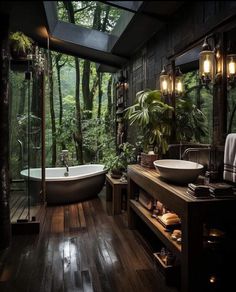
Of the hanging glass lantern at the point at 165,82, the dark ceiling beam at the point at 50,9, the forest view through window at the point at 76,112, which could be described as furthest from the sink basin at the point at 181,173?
the forest view through window at the point at 76,112

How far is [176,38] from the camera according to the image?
125 inches

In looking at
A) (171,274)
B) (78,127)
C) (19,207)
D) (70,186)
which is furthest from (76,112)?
(171,274)

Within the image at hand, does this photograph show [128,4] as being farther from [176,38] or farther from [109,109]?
[109,109]

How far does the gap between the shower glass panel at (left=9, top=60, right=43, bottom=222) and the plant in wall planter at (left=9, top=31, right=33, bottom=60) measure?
0.10 metres

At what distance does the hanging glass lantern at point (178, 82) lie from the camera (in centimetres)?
312

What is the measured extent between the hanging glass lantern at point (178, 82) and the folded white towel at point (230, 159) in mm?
1229

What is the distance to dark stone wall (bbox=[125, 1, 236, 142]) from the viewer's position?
6.69 feet

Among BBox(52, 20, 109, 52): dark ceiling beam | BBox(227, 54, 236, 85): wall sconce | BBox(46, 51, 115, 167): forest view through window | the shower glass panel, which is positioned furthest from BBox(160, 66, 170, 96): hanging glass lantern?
BBox(46, 51, 115, 167): forest view through window

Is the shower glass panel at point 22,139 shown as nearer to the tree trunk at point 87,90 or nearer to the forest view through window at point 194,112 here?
the forest view through window at point 194,112

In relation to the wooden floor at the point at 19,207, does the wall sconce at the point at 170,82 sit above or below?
above

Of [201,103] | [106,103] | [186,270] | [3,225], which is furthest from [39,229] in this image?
[106,103]

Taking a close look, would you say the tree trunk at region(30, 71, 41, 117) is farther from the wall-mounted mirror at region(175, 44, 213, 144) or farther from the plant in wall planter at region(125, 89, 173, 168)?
the wall-mounted mirror at region(175, 44, 213, 144)

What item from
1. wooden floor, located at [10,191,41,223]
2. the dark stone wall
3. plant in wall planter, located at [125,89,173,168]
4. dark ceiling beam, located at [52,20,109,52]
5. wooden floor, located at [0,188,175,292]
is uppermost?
dark ceiling beam, located at [52,20,109,52]

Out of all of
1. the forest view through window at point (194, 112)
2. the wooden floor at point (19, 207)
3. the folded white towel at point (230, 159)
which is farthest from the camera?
the wooden floor at point (19, 207)
